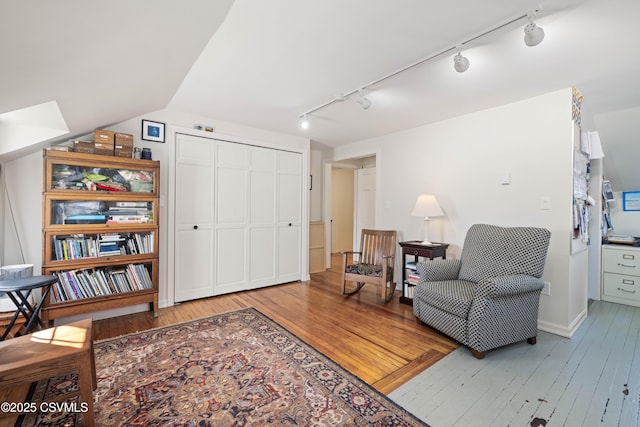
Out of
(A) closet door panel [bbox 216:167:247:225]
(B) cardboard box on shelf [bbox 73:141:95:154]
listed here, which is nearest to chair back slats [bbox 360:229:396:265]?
(A) closet door panel [bbox 216:167:247:225]

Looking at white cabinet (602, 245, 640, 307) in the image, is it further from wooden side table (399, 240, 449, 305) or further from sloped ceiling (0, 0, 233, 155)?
sloped ceiling (0, 0, 233, 155)

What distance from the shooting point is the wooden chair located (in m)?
3.35

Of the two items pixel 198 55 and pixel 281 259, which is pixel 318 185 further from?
pixel 198 55

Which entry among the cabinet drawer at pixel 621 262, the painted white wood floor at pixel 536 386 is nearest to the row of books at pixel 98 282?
the painted white wood floor at pixel 536 386

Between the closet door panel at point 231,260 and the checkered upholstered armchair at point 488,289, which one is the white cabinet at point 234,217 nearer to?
the closet door panel at point 231,260

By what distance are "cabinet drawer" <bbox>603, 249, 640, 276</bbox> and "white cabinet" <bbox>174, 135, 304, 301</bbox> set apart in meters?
4.01

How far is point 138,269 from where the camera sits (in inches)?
112

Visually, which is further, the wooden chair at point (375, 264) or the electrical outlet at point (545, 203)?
the wooden chair at point (375, 264)

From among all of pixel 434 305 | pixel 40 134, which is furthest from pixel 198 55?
pixel 434 305

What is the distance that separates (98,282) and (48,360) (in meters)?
1.60

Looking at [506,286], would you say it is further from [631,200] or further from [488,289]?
[631,200]

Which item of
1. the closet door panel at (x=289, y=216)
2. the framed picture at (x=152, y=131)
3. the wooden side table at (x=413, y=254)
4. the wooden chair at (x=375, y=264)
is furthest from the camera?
the closet door panel at (x=289, y=216)

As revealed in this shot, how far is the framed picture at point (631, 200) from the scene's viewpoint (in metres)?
3.62

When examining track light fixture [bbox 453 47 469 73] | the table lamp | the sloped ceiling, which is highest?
track light fixture [bbox 453 47 469 73]
